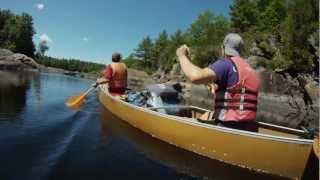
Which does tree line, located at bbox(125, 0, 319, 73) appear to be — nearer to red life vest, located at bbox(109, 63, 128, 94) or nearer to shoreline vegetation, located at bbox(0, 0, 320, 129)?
shoreline vegetation, located at bbox(0, 0, 320, 129)

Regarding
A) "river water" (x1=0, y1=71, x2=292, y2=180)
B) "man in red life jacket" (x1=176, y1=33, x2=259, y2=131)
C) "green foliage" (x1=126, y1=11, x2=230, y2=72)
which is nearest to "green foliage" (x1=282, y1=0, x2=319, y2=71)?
"green foliage" (x1=126, y1=11, x2=230, y2=72)

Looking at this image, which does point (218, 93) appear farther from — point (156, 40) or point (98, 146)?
point (156, 40)

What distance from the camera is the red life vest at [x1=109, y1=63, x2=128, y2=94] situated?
43.8 ft

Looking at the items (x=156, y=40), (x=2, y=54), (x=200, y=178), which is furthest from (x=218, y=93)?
(x=156, y=40)

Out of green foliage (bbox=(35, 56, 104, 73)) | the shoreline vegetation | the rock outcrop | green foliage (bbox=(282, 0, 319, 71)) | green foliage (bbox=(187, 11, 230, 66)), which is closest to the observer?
the shoreline vegetation

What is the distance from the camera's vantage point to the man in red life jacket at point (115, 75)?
13.3 metres

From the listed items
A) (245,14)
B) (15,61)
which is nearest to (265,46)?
(245,14)

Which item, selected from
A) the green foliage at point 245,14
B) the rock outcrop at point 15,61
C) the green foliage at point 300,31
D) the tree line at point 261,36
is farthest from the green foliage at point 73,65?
the green foliage at point 300,31

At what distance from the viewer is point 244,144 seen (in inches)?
251

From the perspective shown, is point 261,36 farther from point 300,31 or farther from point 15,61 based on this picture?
point 15,61

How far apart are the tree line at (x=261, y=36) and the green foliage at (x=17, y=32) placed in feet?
100

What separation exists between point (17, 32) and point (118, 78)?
95.1 meters

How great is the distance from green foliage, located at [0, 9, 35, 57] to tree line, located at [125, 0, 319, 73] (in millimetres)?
30616

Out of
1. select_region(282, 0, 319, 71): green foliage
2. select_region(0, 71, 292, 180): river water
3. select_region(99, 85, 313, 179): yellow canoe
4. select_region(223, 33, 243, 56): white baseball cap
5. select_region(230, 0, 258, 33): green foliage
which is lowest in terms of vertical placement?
select_region(0, 71, 292, 180): river water
